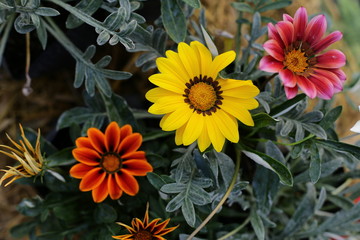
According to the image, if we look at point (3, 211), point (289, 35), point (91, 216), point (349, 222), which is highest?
point (289, 35)

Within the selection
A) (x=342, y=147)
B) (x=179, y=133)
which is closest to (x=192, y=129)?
(x=179, y=133)

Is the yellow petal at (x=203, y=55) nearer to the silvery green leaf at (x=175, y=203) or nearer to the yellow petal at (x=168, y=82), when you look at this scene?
the yellow petal at (x=168, y=82)

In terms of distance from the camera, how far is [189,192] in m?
0.63

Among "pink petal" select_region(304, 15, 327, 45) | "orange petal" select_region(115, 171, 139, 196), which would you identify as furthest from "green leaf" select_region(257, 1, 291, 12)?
"orange petal" select_region(115, 171, 139, 196)

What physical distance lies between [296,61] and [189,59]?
0.47ft

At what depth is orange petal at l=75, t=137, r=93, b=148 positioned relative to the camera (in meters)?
0.61

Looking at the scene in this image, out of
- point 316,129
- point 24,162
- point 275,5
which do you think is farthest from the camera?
point 275,5

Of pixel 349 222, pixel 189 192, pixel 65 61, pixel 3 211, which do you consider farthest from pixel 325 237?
pixel 3 211

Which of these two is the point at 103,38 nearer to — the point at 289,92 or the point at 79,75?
the point at 79,75

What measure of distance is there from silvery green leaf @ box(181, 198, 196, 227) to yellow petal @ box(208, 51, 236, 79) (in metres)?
0.18

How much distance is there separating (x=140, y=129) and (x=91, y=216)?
7.4 inches

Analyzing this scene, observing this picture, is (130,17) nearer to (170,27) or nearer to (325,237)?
(170,27)

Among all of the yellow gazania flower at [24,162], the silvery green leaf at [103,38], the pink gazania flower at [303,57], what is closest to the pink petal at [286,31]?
the pink gazania flower at [303,57]

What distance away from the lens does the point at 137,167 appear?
632 millimetres
